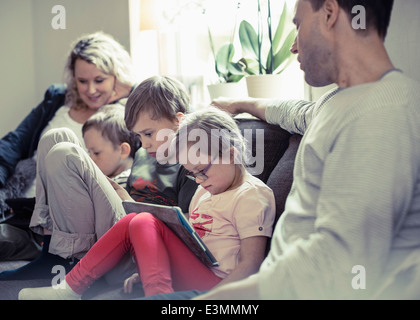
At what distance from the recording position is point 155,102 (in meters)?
1.56

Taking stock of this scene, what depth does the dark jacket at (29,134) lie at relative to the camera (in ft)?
7.24

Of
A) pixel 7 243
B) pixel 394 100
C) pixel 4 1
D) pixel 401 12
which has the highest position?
pixel 4 1

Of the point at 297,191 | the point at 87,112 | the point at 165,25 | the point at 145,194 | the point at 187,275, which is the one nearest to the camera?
the point at 297,191

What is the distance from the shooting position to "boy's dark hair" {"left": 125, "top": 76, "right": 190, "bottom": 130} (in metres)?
1.56

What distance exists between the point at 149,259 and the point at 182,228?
0.38 ft

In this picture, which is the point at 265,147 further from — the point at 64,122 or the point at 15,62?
the point at 15,62

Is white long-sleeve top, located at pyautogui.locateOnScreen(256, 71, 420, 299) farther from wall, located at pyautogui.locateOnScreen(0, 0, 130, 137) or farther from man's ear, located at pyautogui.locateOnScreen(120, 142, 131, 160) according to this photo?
wall, located at pyautogui.locateOnScreen(0, 0, 130, 137)

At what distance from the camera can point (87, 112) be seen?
226cm

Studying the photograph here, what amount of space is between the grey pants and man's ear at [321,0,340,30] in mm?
874

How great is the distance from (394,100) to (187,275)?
2.26 feet

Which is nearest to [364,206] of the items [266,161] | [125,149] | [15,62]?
[266,161]

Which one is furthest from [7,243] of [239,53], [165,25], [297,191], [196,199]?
[239,53]

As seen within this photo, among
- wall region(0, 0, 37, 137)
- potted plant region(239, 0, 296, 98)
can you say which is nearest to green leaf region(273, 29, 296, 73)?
potted plant region(239, 0, 296, 98)

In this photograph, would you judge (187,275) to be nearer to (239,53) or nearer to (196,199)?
(196,199)
